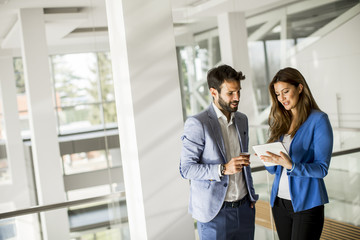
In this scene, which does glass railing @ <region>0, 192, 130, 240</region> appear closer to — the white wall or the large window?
the large window

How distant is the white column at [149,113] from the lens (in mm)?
3586

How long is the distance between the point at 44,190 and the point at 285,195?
9.51 ft

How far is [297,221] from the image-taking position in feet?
8.55

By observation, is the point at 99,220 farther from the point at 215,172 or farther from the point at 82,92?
the point at 215,172

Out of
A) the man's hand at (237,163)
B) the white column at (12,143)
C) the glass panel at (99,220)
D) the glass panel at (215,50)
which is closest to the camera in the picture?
the man's hand at (237,163)

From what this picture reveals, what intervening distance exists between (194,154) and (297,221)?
77cm

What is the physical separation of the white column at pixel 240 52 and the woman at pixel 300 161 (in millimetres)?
2255

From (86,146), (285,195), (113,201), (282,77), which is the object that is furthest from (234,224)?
(86,146)

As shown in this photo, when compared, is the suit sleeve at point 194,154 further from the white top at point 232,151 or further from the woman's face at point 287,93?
the woman's face at point 287,93

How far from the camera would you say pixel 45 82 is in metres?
4.55

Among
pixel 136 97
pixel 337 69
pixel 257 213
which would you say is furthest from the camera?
pixel 337 69

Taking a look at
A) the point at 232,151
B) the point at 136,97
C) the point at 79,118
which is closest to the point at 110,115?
the point at 79,118

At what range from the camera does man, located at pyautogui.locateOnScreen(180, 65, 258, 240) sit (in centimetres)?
255

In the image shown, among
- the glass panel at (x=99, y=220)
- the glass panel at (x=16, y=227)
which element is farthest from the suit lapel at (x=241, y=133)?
the glass panel at (x=16, y=227)
